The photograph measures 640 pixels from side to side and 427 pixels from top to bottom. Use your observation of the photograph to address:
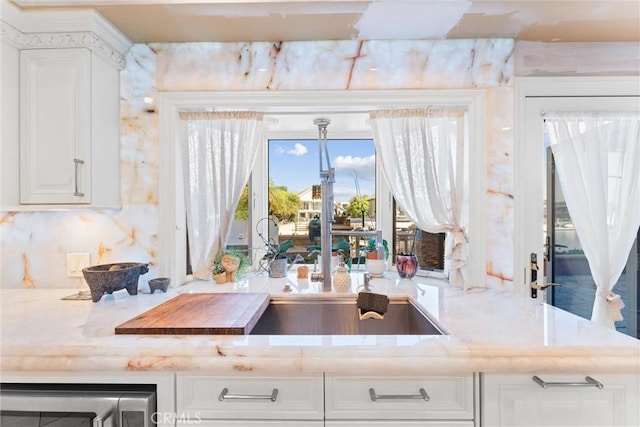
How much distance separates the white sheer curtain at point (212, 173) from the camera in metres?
1.77

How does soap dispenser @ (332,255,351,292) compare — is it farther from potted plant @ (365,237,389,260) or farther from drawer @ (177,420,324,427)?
drawer @ (177,420,324,427)

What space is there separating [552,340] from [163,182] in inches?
67.7

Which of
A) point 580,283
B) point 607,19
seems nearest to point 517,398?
point 580,283

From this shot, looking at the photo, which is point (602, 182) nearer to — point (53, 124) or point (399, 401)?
point (399, 401)

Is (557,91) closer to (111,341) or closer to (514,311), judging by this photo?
(514,311)

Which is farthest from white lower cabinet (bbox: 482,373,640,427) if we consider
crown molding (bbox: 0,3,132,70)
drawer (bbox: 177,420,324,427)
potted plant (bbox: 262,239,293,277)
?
crown molding (bbox: 0,3,132,70)

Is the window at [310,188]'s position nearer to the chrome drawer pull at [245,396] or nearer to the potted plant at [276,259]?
the potted plant at [276,259]

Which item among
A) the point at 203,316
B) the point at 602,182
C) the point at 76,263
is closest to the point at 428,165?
the point at 602,182

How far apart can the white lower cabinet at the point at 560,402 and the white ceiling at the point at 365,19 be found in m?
1.40

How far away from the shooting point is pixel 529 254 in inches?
66.5

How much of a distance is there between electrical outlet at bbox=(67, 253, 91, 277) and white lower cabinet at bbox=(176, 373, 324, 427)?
1047 millimetres

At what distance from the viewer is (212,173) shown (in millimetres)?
1777

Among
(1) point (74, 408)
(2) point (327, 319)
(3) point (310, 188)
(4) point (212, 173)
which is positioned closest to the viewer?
(1) point (74, 408)

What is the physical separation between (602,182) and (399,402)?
154 centimetres
